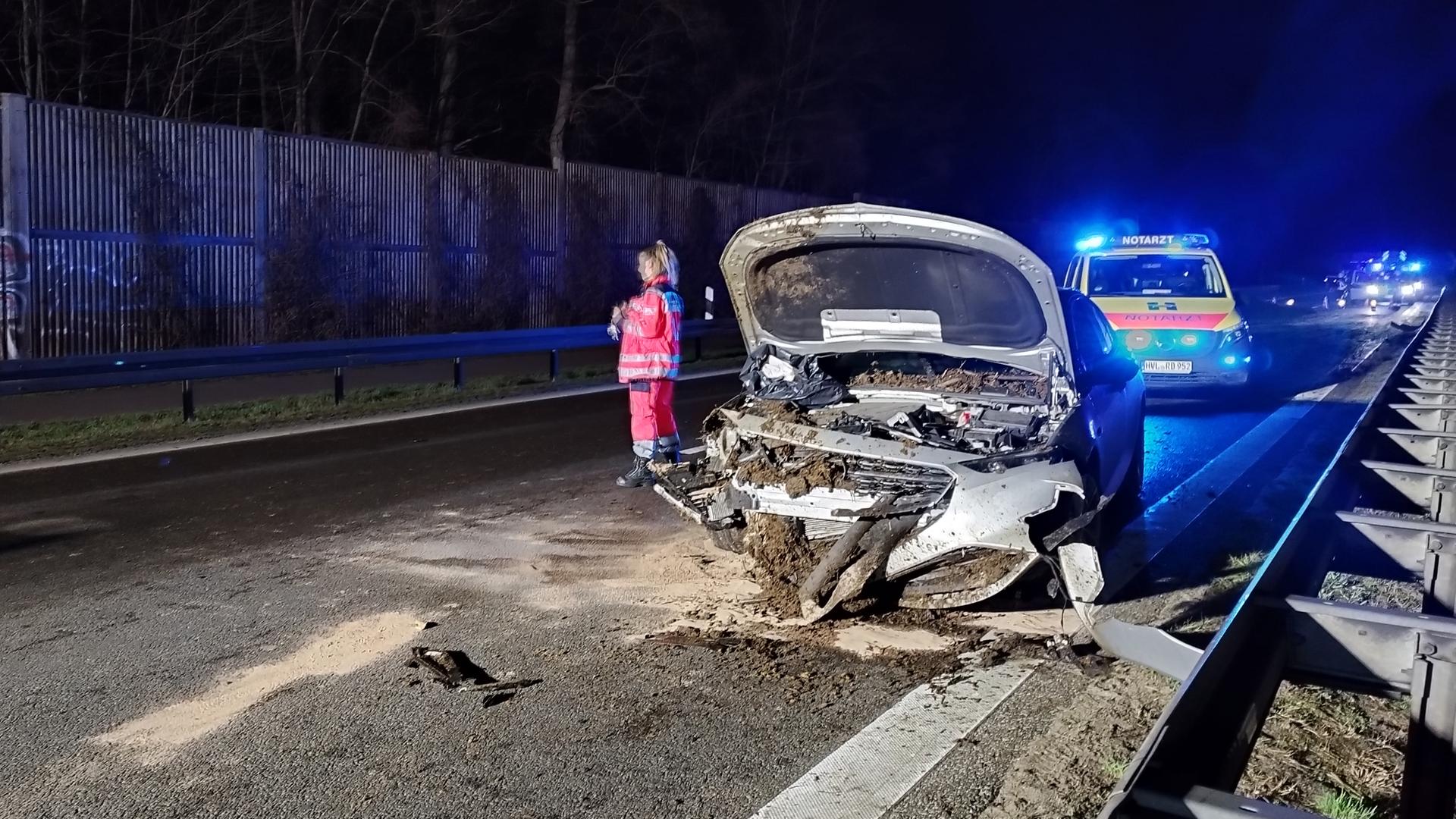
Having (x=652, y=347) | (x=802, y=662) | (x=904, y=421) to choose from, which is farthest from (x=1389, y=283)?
(x=802, y=662)

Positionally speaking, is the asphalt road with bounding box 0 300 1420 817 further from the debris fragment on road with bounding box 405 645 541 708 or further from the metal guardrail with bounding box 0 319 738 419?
the metal guardrail with bounding box 0 319 738 419

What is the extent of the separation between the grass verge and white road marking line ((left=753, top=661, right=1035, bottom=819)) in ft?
27.2

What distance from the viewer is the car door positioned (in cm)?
620

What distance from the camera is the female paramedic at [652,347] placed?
8352 mm

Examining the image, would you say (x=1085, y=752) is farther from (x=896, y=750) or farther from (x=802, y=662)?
(x=802, y=662)

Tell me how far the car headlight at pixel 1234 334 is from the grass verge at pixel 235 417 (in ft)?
Answer: 26.3

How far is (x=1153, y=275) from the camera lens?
14273 mm

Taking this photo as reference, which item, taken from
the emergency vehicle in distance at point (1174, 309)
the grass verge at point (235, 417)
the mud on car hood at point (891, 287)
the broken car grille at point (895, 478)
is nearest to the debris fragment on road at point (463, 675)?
the broken car grille at point (895, 478)

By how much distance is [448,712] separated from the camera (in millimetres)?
4453

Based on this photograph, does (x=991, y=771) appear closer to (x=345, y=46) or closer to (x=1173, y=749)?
(x=1173, y=749)

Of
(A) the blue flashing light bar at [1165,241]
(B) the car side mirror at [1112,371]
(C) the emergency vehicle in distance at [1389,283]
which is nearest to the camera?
(B) the car side mirror at [1112,371]

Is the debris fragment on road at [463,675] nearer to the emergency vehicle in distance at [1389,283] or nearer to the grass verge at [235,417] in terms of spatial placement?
the grass verge at [235,417]

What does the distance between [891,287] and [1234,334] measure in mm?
8197

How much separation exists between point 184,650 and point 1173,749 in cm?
420
